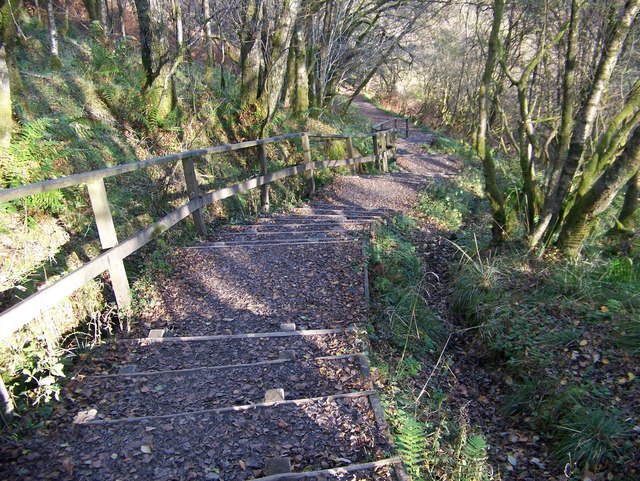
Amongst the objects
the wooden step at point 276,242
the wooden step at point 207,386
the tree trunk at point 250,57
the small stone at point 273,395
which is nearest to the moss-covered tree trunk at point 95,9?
the tree trunk at point 250,57

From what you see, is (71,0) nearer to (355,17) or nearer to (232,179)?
(355,17)

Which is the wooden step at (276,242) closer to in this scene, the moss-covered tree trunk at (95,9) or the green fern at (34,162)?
the green fern at (34,162)

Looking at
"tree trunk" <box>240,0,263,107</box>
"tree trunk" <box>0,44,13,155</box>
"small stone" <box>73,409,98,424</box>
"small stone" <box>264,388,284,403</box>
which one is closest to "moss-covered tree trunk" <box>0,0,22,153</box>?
"tree trunk" <box>0,44,13,155</box>

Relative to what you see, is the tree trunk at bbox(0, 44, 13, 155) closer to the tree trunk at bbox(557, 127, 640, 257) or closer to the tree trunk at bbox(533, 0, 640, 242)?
the tree trunk at bbox(533, 0, 640, 242)

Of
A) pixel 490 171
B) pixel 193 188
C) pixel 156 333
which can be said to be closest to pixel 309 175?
pixel 490 171

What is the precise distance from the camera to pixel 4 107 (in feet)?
14.8

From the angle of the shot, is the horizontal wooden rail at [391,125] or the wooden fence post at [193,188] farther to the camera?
the horizontal wooden rail at [391,125]

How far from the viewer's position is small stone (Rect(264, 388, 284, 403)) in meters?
2.98

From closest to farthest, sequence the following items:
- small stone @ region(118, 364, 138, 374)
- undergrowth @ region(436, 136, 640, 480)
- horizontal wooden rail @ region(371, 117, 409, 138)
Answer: small stone @ region(118, 364, 138, 374) → undergrowth @ region(436, 136, 640, 480) → horizontal wooden rail @ region(371, 117, 409, 138)

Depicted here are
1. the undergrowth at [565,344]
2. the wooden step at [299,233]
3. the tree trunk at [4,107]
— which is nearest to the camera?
the undergrowth at [565,344]

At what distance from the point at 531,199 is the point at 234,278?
16.8 feet

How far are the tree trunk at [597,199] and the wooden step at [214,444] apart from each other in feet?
15.1

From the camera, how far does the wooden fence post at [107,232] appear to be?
375cm

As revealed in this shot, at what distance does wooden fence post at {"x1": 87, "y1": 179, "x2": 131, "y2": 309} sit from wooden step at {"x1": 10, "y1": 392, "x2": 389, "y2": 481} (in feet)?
4.87
